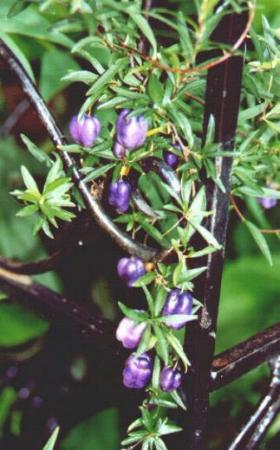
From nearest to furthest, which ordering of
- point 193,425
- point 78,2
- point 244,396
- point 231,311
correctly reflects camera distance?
point 78,2 → point 193,425 → point 244,396 → point 231,311

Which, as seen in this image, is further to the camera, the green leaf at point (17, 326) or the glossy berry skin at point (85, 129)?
the green leaf at point (17, 326)

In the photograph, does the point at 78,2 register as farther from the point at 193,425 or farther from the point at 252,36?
the point at 193,425

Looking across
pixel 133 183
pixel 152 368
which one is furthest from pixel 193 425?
pixel 133 183

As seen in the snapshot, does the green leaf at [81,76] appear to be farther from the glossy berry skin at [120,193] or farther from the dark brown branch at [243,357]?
the dark brown branch at [243,357]

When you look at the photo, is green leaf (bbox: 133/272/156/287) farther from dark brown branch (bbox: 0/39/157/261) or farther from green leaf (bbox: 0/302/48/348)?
green leaf (bbox: 0/302/48/348)

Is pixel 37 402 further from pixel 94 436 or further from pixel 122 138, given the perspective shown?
pixel 122 138

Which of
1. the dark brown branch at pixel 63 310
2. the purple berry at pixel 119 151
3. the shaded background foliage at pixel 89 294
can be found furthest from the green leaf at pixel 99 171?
the shaded background foliage at pixel 89 294
